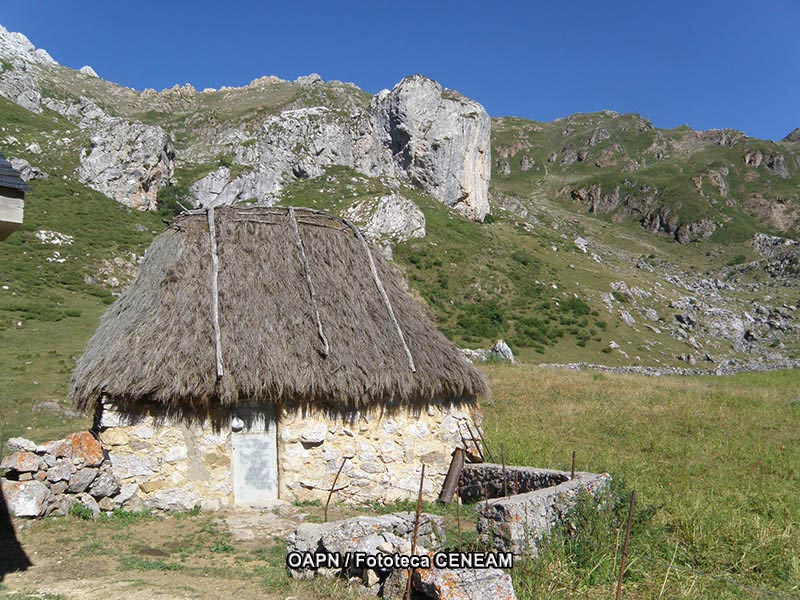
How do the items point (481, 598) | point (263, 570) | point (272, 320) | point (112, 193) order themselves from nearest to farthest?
1. point (481, 598)
2. point (263, 570)
3. point (272, 320)
4. point (112, 193)

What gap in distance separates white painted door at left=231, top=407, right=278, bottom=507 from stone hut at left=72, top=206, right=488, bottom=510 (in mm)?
16

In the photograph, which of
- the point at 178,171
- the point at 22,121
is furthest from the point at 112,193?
the point at 22,121

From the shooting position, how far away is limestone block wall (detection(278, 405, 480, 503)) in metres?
9.59

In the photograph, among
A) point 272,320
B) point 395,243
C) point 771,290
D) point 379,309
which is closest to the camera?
point 272,320

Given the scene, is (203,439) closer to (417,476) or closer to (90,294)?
(417,476)

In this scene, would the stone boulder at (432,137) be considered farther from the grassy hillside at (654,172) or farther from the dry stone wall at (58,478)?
the dry stone wall at (58,478)

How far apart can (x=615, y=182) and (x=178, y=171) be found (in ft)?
281

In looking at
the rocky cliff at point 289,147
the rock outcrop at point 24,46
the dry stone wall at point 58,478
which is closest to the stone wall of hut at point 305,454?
the dry stone wall at point 58,478

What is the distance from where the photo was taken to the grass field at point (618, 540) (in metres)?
5.94

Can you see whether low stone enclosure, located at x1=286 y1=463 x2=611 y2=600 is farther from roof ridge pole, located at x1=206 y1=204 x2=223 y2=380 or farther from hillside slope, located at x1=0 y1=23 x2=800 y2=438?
hillside slope, located at x1=0 y1=23 x2=800 y2=438

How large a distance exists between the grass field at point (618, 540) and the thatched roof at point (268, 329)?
75.6 inches

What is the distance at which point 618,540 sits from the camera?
6680 mm

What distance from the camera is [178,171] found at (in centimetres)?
4831

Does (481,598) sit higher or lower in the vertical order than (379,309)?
lower
